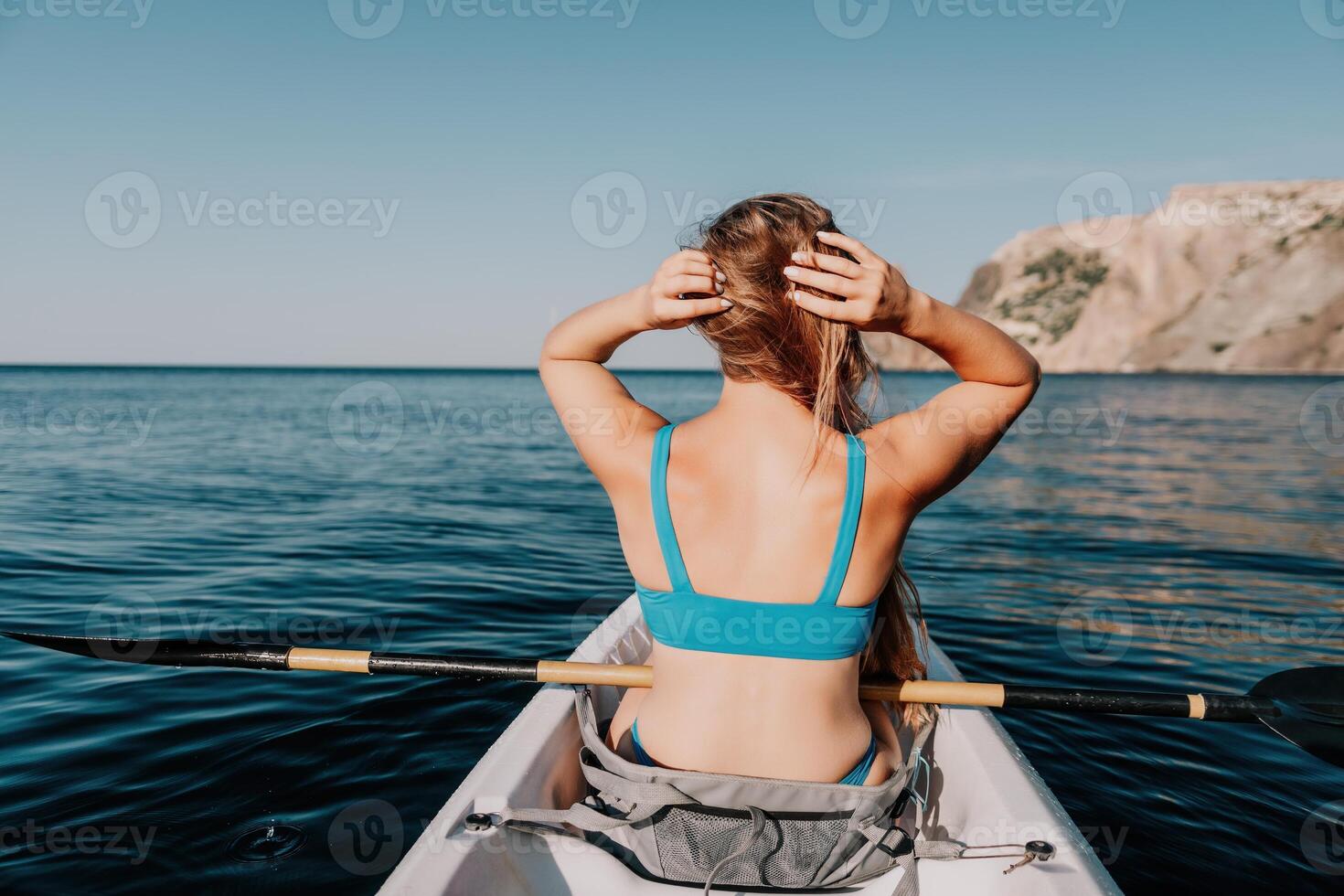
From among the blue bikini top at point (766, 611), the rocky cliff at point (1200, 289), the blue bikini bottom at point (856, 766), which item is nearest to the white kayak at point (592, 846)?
the blue bikini bottom at point (856, 766)

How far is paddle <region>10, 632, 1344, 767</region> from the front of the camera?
118 inches

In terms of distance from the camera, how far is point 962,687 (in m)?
2.97

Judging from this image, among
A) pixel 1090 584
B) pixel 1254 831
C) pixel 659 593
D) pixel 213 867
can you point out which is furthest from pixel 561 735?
pixel 1090 584

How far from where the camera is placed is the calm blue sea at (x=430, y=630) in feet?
12.4

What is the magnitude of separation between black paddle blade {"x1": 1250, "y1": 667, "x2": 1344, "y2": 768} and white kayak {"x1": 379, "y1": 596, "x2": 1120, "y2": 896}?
1.13 meters

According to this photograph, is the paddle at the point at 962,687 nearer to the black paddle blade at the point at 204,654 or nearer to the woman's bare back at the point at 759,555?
the black paddle blade at the point at 204,654

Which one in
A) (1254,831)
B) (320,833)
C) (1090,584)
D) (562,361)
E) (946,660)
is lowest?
(1254,831)

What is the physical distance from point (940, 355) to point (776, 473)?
1.83 ft

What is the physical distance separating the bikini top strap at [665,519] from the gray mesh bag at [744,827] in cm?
53

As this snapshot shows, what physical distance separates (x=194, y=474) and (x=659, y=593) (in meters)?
16.9

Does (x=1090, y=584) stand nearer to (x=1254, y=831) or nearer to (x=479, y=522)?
(x=1254, y=831)

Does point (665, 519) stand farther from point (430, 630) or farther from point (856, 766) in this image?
point (430, 630)

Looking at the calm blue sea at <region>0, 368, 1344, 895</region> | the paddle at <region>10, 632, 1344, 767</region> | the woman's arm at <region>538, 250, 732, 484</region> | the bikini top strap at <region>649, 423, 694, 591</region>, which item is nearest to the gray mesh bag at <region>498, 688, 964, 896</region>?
the bikini top strap at <region>649, 423, 694, 591</region>

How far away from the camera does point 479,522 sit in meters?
12.2
